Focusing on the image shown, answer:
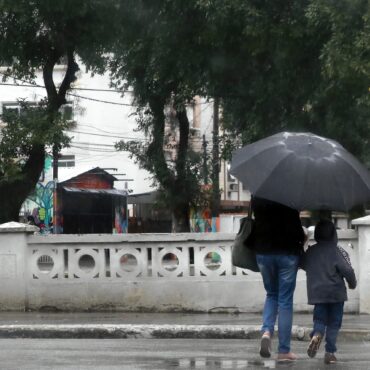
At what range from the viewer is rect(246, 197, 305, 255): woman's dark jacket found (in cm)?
849

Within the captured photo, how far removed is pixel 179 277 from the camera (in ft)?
46.8

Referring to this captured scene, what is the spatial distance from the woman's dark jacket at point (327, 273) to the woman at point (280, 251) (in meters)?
0.16

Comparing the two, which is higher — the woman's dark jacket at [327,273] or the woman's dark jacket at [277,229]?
the woman's dark jacket at [277,229]

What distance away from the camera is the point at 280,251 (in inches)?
334

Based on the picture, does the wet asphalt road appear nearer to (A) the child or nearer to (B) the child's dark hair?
(A) the child

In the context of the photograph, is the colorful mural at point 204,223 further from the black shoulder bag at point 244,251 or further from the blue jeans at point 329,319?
the blue jeans at point 329,319

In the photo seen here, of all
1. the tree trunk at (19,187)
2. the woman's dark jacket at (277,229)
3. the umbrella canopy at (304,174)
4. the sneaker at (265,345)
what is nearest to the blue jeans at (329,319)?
the sneaker at (265,345)

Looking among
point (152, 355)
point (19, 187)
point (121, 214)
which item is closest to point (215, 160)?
point (19, 187)

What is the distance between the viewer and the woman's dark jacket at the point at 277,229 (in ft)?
27.9

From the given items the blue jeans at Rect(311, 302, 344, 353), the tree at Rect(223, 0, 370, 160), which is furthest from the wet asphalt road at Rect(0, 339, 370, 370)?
the tree at Rect(223, 0, 370, 160)

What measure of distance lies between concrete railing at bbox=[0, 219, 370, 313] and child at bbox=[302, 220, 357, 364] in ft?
17.5

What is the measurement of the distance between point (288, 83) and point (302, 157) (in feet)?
42.4

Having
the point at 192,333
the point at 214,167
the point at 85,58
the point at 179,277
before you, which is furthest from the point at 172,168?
the point at 192,333

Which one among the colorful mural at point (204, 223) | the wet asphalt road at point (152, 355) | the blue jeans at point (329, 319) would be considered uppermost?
the colorful mural at point (204, 223)
